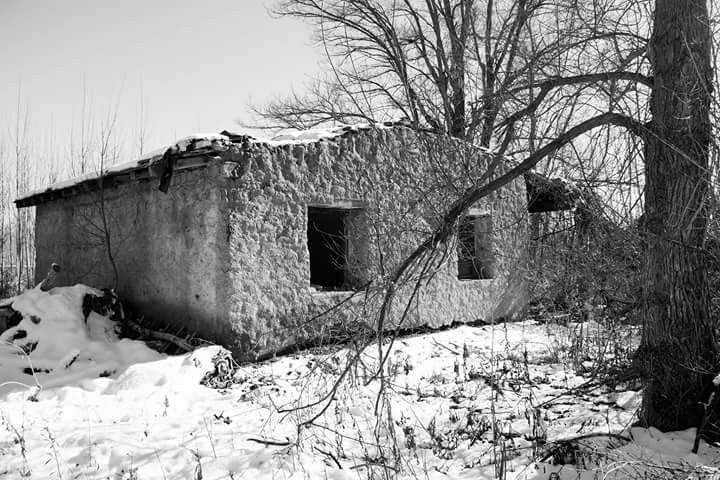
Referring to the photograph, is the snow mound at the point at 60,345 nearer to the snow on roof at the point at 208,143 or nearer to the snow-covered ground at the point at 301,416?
the snow-covered ground at the point at 301,416

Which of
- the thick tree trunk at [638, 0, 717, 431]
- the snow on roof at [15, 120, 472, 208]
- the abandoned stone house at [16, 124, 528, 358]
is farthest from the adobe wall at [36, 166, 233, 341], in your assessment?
the thick tree trunk at [638, 0, 717, 431]

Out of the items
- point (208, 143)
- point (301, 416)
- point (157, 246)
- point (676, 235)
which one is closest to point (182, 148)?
point (208, 143)

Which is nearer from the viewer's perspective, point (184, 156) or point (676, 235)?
point (676, 235)

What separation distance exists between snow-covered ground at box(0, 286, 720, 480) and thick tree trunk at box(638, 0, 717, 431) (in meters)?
0.32

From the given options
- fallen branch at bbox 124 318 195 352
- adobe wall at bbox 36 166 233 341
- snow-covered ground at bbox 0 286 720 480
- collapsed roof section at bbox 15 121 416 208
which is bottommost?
snow-covered ground at bbox 0 286 720 480

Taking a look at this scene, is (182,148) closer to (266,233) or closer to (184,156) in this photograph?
(184,156)

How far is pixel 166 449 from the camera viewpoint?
401cm

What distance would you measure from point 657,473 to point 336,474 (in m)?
1.81

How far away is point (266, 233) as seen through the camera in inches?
255

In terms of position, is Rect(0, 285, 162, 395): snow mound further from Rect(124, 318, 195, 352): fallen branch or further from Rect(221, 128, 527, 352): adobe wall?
Rect(221, 128, 527, 352): adobe wall

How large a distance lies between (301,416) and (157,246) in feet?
Result: 11.5

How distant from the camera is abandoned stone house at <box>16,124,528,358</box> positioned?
6230 millimetres

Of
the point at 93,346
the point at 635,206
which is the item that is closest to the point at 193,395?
the point at 93,346

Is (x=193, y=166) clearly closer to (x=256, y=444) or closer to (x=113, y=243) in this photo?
(x=113, y=243)
